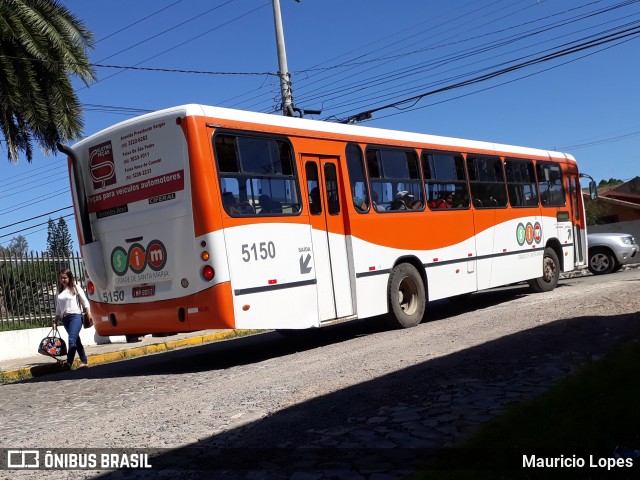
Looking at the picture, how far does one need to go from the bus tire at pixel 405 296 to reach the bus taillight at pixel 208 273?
11.7 feet

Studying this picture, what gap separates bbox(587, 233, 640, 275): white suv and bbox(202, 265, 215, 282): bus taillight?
56.1 feet

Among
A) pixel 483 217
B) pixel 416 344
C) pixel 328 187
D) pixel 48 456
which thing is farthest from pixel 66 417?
pixel 483 217

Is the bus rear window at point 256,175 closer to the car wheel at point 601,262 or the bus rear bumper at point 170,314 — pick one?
the bus rear bumper at point 170,314

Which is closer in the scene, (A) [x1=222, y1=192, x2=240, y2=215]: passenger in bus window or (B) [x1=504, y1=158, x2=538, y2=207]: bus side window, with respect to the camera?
(A) [x1=222, y1=192, x2=240, y2=215]: passenger in bus window

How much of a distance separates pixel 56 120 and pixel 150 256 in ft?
36.2

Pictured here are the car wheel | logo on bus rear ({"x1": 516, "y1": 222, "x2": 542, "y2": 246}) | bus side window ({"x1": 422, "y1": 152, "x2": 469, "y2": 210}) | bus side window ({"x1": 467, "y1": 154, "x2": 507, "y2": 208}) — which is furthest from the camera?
the car wheel

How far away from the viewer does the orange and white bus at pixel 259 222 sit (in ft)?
29.2

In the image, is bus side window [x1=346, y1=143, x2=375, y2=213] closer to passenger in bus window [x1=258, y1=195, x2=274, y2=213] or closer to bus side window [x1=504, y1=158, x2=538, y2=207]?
passenger in bus window [x1=258, y1=195, x2=274, y2=213]

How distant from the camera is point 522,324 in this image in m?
9.99

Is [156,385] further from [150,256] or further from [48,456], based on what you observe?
[48,456]

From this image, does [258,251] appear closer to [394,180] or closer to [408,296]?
[394,180]

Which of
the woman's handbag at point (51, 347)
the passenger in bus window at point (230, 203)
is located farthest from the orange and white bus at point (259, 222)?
the woman's handbag at point (51, 347)

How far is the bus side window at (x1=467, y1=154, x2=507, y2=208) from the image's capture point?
13883mm

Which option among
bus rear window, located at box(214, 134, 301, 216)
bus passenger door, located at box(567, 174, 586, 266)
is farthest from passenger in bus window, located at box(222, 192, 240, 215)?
bus passenger door, located at box(567, 174, 586, 266)
